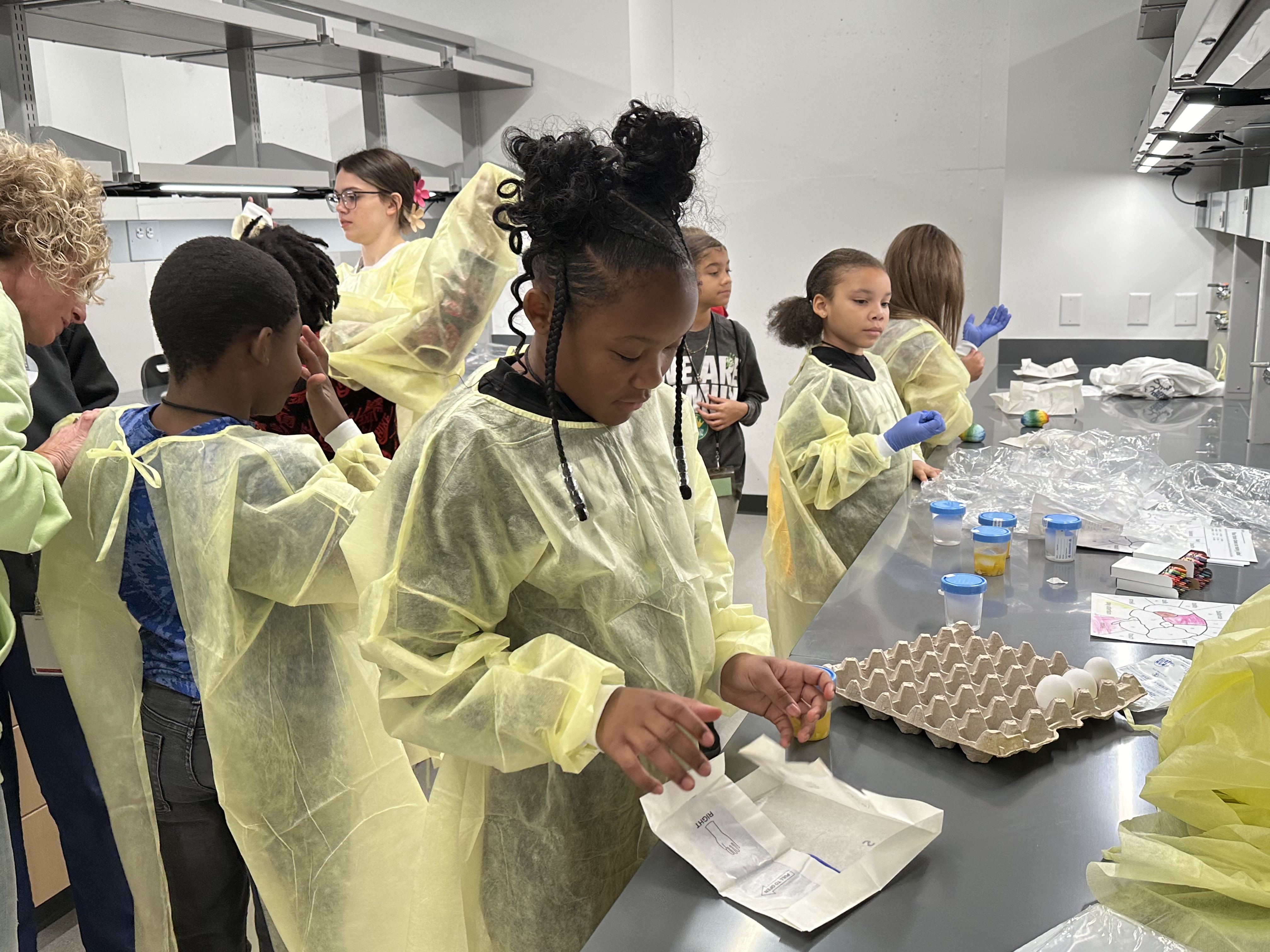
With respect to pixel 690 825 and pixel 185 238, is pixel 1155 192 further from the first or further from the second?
pixel 690 825

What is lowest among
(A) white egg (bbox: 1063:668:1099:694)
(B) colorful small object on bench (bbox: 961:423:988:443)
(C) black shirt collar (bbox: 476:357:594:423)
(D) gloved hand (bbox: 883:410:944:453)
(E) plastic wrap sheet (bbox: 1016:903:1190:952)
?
(E) plastic wrap sheet (bbox: 1016:903:1190:952)

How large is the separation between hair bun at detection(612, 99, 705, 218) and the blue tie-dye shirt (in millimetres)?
668

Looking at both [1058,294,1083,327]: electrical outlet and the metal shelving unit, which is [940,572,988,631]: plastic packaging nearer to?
the metal shelving unit

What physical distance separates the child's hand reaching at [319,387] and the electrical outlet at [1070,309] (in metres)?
3.97

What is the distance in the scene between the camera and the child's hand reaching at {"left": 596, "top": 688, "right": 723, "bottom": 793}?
0.86m

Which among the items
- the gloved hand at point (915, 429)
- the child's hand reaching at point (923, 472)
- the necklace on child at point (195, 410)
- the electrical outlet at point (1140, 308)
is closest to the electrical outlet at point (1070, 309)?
the electrical outlet at point (1140, 308)

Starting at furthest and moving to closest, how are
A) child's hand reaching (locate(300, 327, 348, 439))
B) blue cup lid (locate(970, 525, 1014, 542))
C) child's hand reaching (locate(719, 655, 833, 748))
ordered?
blue cup lid (locate(970, 525, 1014, 542)) < child's hand reaching (locate(300, 327, 348, 439)) < child's hand reaching (locate(719, 655, 833, 748))

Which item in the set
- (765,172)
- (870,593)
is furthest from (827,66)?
(870,593)

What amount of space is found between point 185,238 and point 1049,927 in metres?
3.42

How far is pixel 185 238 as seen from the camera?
340cm

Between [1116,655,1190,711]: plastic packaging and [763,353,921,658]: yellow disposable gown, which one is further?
[763,353,921,658]: yellow disposable gown

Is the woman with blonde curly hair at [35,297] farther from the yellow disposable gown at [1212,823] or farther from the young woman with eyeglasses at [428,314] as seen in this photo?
the yellow disposable gown at [1212,823]

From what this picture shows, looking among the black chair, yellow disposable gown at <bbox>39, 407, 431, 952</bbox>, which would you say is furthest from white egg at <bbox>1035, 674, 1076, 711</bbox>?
the black chair

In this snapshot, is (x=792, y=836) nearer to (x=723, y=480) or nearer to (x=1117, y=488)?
(x=1117, y=488)
